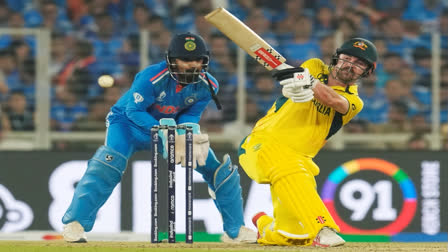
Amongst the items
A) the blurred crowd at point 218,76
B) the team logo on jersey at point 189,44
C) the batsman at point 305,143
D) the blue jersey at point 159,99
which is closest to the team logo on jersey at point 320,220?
the batsman at point 305,143

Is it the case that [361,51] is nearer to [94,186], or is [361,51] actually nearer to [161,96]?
[161,96]

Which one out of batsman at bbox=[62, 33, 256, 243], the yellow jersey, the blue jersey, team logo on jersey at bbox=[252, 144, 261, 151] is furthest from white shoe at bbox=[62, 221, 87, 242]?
the yellow jersey

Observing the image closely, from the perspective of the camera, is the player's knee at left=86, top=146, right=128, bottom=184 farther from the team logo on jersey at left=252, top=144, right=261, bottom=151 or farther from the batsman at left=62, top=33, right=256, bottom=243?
the team logo on jersey at left=252, top=144, right=261, bottom=151

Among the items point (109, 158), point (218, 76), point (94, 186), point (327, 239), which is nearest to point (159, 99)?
point (109, 158)

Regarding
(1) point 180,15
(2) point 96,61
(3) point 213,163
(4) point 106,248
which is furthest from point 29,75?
(4) point 106,248

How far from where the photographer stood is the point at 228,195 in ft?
25.5

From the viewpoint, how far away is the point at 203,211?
10.6 m

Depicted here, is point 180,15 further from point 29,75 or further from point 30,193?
point 30,193

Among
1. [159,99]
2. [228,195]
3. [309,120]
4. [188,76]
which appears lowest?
[228,195]

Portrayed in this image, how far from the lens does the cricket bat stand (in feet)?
21.6

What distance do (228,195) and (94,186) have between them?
1.10 metres

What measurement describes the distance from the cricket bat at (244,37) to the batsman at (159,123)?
0.61 meters

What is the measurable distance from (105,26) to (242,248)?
5.96 metres

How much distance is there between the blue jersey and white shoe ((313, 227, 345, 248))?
1546mm
